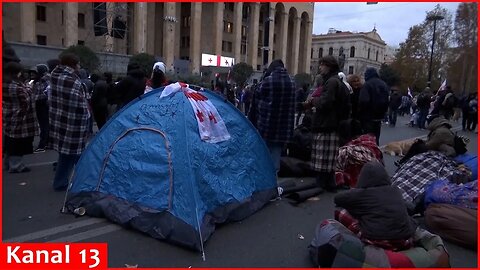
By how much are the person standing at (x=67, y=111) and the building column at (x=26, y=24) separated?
1226 inches

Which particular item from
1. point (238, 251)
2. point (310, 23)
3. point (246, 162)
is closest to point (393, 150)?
point (246, 162)

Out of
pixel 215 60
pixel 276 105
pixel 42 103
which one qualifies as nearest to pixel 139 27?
pixel 215 60

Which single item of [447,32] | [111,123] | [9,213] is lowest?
[9,213]

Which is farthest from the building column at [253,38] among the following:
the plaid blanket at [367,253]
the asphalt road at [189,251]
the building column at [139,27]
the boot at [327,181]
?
the plaid blanket at [367,253]

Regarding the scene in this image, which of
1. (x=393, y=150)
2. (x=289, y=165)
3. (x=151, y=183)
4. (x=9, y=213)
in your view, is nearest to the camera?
(x=151, y=183)

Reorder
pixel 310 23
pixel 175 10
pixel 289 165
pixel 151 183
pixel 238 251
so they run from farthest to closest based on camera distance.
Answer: pixel 310 23, pixel 175 10, pixel 289 165, pixel 151 183, pixel 238 251

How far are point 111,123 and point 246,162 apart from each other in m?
1.75

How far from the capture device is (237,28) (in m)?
52.8

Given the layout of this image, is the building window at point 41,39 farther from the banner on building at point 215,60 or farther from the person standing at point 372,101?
the person standing at point 372,101

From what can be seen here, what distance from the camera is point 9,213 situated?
475 centimetres

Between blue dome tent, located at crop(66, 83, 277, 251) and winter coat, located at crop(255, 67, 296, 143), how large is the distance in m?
1.37

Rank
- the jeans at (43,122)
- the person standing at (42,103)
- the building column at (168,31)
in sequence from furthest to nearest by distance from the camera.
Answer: the building column at (168,31) → the jeans at (43,122) → the person standing at (42,103)

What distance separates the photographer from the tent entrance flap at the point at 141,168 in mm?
4180

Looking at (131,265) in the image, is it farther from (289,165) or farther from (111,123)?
(289,165)
